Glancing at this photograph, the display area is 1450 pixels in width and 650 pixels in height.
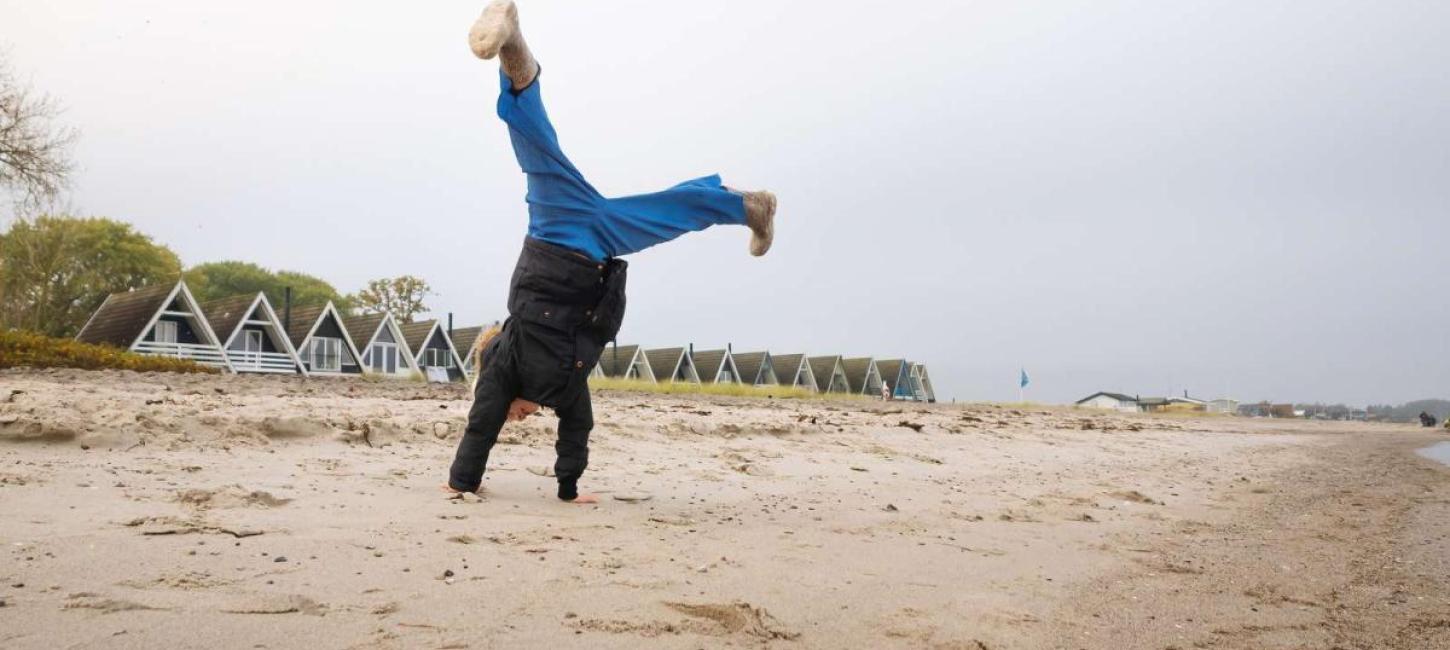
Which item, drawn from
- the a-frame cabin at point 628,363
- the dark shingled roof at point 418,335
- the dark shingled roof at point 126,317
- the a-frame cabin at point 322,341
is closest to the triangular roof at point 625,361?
the a-frame cabin at point 628,363

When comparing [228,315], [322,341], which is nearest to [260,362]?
[228,315]

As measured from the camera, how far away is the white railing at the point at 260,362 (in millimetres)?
35844

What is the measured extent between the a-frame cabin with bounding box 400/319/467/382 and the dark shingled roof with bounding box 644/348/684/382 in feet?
42.0

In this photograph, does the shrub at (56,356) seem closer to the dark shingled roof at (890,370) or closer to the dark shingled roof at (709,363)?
the dark shingled roof at (709,363)

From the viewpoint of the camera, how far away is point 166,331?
34594mm

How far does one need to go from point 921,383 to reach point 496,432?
2767 inches

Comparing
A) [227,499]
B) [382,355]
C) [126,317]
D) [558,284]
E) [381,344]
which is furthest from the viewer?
[382,355]

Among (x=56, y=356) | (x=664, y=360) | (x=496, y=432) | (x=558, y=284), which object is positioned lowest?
(x=496, y=432)

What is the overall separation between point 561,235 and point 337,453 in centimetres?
213

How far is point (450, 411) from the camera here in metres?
7.71

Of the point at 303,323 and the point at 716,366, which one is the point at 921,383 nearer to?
the point at 716,366

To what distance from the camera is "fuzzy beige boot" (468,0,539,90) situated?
3.84 metres

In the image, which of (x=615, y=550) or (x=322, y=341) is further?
(x=322, y=341)

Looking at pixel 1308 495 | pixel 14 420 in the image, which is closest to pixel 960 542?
pixel 14 420
